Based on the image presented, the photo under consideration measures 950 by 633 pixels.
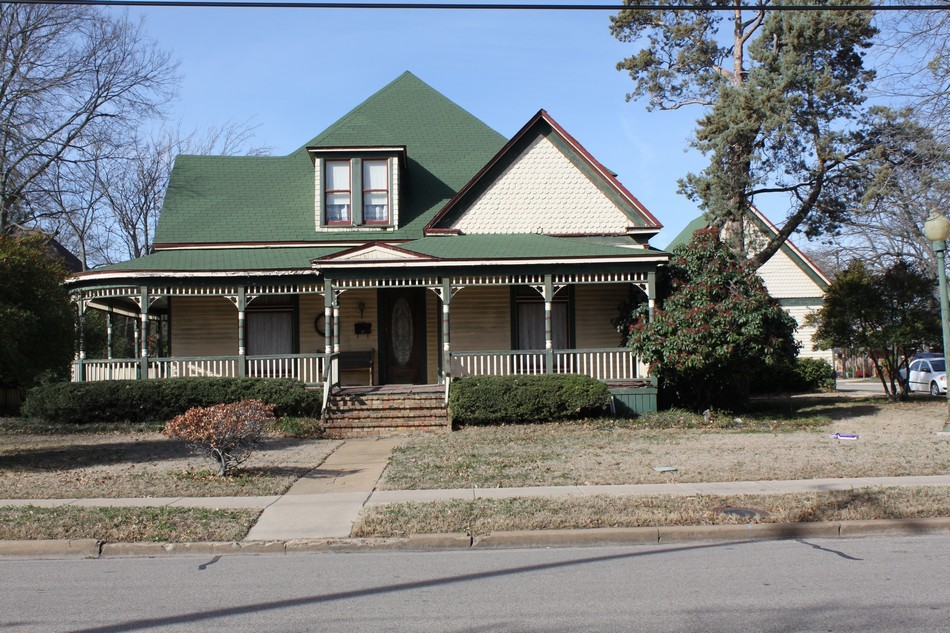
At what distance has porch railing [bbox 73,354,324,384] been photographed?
784 inches

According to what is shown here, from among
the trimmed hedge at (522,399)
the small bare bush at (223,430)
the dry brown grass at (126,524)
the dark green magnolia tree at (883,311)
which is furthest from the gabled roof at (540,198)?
the dry brown grass at (126,524)

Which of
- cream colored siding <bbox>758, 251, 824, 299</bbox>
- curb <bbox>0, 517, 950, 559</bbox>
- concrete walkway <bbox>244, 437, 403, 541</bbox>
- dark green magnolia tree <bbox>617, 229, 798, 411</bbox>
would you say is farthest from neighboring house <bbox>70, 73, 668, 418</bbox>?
cream colored siding <bbox>758, 251, 824, 299</bbox>

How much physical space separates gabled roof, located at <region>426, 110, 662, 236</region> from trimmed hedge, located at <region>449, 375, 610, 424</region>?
238 inches

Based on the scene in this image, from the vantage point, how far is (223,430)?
11.9 m

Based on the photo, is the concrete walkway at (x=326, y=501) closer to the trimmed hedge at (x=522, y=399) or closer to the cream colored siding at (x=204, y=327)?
the trimmed hedge at (x=522, y=399)

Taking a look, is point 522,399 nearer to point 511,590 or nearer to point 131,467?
point 131,467

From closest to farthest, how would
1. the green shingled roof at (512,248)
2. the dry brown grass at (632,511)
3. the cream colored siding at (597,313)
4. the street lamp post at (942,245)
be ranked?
1. the dry brown grass at (632,511)
2. the street lamp post at (942,245)
3. the green shingled roof at (512,248)
4. the cream colored siding at (597,313)

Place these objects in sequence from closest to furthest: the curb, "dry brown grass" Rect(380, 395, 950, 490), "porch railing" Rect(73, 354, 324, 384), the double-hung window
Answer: the curb < "dry brown grass" Rect(380, 395, 950, 490) < "porch railing" Rect(73, 354, 324, 384) < the double-hung window

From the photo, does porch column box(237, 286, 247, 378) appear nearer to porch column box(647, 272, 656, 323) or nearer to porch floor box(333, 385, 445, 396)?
porch floor box(333, 385, 445, 396)

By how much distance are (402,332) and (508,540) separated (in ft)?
45.5

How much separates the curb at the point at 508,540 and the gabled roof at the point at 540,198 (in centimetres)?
A: 1433

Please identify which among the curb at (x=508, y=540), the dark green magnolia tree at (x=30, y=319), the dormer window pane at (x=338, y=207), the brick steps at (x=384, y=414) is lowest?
the curb at (x=508, y=540)

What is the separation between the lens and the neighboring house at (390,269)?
1945 cm

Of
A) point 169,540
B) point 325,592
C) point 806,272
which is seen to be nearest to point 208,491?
point 169,540
